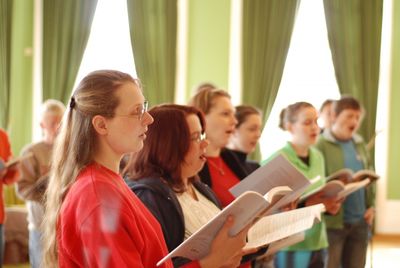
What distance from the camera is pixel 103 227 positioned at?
146 centimetres

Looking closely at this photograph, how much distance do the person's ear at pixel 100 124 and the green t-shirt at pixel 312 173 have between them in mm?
2016

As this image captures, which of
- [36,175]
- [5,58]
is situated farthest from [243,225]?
[5,58]

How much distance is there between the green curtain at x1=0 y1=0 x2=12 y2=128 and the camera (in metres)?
3.38

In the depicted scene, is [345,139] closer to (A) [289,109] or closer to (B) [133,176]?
(A) [289,109]

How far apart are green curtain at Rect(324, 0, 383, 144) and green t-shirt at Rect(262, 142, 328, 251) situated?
6.64ft

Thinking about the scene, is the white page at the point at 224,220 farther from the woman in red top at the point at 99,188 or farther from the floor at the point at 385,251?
the floor at the point at 385,251

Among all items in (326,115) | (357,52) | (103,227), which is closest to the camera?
(103,227)

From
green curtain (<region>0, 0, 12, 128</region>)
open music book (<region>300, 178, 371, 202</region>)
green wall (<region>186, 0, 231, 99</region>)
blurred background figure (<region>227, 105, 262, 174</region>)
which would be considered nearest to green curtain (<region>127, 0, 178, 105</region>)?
green wall (<region>186, 0, 231, 99</region>)

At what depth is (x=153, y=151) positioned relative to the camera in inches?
84.9

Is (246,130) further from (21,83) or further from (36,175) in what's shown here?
(21,83)

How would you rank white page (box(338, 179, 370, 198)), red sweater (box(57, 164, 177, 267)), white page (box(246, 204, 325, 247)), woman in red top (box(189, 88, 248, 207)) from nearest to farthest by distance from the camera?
red sweater (box(57, 164, 177, 267)) < white page (box(246, 204, 325, 247)) < woman in red top (box(189, 88, 248, 207)) < white page (box(338, 179, 370, 198))

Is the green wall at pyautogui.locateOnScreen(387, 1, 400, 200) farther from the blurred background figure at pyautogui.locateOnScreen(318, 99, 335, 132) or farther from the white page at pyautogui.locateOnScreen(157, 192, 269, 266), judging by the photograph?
the white page at pyautogui.locateOnScreen(157, 192, 269, 266)

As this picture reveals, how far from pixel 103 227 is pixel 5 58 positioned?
9.88ft

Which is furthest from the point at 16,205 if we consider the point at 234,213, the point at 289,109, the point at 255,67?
the point at 234,213
